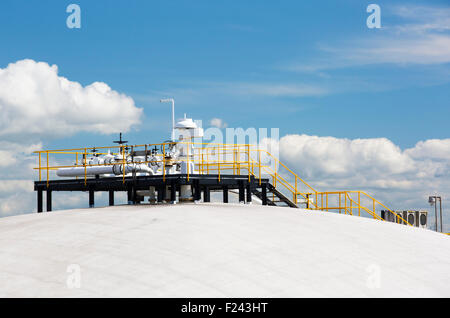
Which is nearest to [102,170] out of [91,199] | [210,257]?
[91,199]

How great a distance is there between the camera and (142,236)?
2098 centimetres

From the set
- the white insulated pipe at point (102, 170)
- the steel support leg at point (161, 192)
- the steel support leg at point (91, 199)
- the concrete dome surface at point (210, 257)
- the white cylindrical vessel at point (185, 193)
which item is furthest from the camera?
the steel support leg at point (91, 199)

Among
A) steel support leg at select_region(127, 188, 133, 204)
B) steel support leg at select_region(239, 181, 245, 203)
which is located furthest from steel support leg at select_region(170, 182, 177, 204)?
steel support leg at select_region(239, 181, 245, 203)

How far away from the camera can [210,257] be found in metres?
19.0

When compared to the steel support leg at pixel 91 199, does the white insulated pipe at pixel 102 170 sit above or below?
above

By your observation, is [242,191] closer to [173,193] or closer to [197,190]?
[197,190]

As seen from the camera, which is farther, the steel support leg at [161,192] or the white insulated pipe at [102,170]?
the white insulated pipe at [102,170]

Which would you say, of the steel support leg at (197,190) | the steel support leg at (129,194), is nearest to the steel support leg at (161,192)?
the steel support leg at (197,190)

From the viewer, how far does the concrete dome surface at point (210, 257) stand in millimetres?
17250

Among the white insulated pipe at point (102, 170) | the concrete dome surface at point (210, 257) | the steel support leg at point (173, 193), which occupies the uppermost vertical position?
the white insulated pipe at point (102, 170)

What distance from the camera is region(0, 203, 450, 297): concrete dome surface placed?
56.6 ft

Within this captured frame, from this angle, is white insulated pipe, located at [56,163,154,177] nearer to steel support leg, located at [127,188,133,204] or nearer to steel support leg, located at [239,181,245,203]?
steel support leg, located at [127,188,133,204]

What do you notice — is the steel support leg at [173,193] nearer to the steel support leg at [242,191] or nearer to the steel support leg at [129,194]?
the steel support leg at [129,194]
